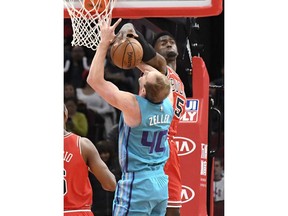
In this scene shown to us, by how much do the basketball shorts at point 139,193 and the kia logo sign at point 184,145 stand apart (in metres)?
1.54

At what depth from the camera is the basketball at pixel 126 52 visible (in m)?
6.38

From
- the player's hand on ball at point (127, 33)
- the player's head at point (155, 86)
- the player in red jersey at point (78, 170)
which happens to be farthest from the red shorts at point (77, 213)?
the player's hand on ball at point (127, 33)

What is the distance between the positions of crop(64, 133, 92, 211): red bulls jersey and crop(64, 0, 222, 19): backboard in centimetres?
106

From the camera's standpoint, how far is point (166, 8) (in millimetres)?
6582

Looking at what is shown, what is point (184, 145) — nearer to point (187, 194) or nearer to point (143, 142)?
point (187, 194)

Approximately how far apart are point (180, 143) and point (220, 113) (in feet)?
2.46

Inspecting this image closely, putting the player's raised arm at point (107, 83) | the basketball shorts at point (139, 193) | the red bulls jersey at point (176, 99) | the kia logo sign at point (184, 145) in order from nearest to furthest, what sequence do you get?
1. the player's raised arm at point (107, 83)
2. the basketball shorts at point (139, 193)
3. the red bulls jersey at point (176, 99)
4. the kia logo sign at point (184, 145)

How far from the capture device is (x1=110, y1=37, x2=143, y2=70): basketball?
6383 mm

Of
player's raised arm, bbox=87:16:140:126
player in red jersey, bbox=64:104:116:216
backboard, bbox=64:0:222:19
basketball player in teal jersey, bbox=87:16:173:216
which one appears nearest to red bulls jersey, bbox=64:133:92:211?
player in red jersey, bbox=64:104:116:216

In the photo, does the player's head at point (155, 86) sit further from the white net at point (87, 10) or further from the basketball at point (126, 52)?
the white net at point (87, 10)

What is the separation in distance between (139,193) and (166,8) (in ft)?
4.48
